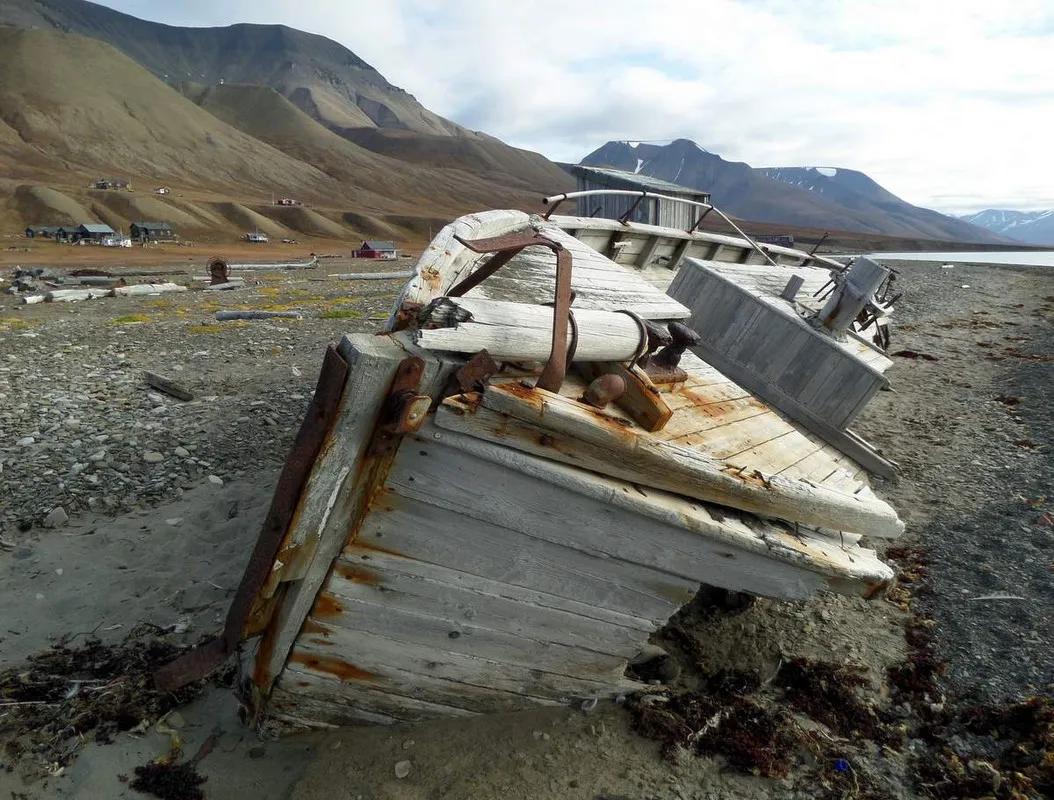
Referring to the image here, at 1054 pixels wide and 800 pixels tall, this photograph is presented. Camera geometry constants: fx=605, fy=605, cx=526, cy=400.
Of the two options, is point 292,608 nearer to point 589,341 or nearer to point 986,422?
point 589,341

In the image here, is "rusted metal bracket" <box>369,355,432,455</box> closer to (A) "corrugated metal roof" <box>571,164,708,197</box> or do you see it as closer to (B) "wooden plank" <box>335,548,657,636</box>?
(B) "wooden plank" <box>335,548,657,636</box>

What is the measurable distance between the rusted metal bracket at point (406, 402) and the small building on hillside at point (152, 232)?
56434mm

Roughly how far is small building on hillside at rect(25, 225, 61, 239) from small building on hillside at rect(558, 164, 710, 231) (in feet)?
132

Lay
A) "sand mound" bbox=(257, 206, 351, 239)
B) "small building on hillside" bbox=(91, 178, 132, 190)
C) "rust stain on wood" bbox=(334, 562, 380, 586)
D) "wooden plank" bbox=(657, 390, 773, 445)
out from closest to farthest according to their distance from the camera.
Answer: "rust stain on wood" bbox=(334, 562, 380, 586)
"wooden plank" bbox=(657, 390, 773, 445)
"small building on hillside" bbox=(91, 178, 132, 190)
"sand mound" bbox=(257, 206, 351, 239)

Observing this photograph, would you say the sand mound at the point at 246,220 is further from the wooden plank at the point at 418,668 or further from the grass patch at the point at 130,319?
the wooden plank at the point at 418,668

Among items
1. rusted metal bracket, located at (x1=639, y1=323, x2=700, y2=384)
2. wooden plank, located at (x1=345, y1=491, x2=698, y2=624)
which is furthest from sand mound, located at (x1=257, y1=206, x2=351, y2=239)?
wooden plank, located at (x1=345, y1=491, x2=698, y2=624)

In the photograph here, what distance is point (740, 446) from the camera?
381cm

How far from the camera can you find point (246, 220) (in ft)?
196

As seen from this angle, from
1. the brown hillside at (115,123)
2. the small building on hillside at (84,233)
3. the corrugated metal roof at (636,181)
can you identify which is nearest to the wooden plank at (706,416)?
the corrugated metal roof at (636,181)

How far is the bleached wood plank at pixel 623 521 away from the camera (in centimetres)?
269

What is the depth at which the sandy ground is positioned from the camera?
135 inches

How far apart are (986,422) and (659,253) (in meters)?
5.70

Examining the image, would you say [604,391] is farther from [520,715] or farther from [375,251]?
[375,251]

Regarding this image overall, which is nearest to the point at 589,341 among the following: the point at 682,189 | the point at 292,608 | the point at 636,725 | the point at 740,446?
the point at 740,446
